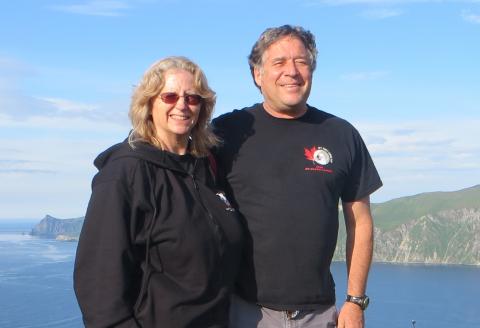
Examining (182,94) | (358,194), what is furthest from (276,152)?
(182,94)

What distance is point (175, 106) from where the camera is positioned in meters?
4.21

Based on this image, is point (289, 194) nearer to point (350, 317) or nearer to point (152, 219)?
point (350, 317)

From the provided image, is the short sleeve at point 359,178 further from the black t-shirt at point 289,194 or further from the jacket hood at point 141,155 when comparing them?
the jacket hood at point 141,155

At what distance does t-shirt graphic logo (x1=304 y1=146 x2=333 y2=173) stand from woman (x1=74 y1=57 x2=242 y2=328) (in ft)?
3.14

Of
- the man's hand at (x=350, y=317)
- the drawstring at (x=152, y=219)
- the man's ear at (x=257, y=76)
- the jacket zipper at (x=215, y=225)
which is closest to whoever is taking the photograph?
the drawstring at (x=152, y=219)

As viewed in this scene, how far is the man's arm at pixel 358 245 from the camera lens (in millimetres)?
5273

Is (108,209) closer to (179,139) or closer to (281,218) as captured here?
(179,139)

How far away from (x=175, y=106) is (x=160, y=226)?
822 mm

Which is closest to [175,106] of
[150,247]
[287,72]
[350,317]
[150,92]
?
[150,92]

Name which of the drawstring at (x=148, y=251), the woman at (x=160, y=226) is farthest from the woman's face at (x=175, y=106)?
the drawstring at (x=148, y=251)

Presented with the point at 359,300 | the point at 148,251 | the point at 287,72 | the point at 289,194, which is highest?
the point at 287,72

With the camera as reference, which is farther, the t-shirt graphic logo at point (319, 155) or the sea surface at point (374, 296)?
the sea surface at point (374, 296)

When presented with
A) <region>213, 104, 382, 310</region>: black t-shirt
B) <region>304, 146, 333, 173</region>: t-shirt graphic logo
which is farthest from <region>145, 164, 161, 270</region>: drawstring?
<region>304, 146, 333, 173</region>: t-shirt graphic logo

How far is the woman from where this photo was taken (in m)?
3.87
